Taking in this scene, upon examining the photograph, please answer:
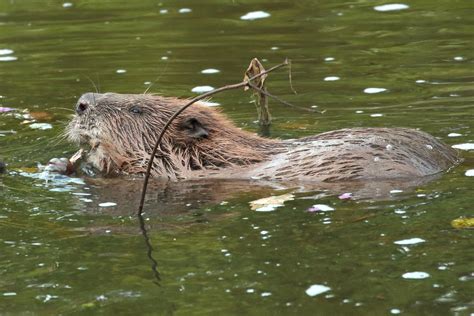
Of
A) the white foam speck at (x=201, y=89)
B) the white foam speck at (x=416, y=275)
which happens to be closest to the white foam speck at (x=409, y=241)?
the white foam speck at (x=416, y=275)

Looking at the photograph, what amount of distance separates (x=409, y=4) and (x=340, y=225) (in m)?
9.03

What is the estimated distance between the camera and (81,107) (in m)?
8.87

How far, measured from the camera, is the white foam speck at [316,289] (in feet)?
18.3

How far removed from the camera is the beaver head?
27.8 feet

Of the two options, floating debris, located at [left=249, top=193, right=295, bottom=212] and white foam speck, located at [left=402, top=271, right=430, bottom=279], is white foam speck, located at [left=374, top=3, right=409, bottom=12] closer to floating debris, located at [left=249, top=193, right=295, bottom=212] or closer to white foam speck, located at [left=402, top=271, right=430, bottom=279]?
floating debris, located at [left=249, top=193, right=295, bottom=212]

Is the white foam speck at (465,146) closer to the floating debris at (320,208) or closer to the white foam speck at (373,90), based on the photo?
the floating debris at (320,208)

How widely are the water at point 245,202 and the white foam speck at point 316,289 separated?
13mm

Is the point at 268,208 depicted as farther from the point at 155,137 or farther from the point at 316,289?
the point at 155,137

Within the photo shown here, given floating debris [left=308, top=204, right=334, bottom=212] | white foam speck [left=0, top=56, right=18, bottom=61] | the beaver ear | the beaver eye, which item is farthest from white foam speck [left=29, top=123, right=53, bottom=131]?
floating debris [left=308, top=204, right=334, bottom=212]

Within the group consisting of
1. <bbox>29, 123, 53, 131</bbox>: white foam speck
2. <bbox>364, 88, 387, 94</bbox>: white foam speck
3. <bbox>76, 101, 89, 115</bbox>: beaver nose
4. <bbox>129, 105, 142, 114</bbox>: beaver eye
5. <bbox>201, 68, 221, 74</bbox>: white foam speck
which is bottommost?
<bbox>364, 88, 387, 94</bbox>: white foam speck

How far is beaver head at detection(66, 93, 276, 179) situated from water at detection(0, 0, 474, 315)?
0.30m

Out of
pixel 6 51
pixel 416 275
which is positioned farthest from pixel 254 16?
pixel 416 275

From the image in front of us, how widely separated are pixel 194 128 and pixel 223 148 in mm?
305

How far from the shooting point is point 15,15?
52.1ft
